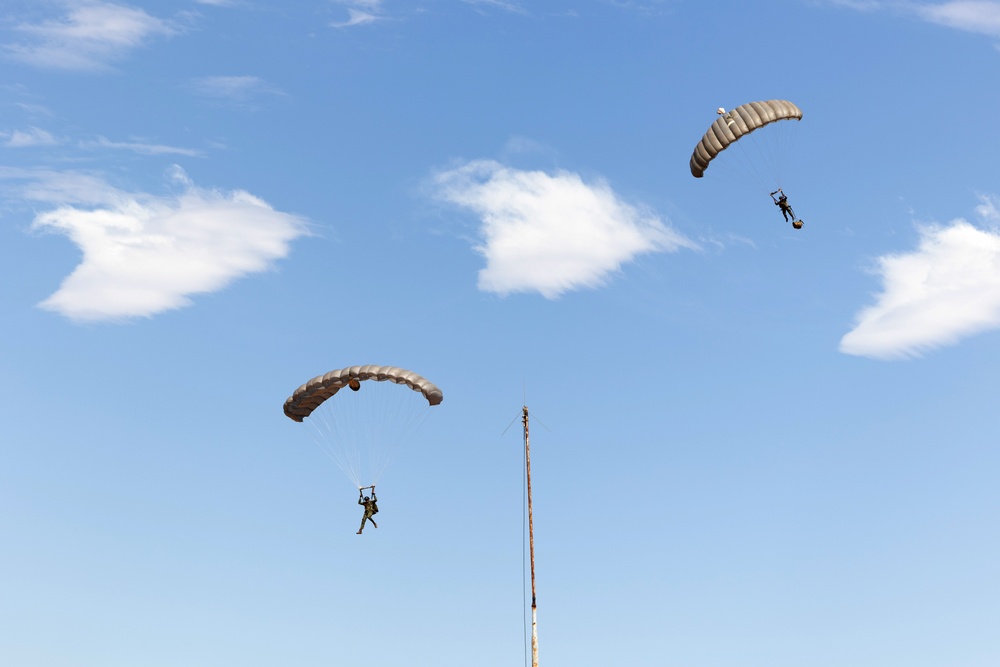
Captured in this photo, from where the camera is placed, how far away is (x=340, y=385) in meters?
81.8

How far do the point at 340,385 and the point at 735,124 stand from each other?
21.2m

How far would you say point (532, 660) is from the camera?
78.6m

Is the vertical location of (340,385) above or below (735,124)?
below

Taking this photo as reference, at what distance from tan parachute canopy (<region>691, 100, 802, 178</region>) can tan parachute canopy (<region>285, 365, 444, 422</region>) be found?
52.9ft

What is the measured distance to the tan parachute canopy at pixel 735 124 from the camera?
8194cm

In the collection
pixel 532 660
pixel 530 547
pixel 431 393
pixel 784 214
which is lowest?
pixel 532 660

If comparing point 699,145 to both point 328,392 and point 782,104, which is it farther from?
point 328,392

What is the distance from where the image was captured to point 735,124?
82125mm

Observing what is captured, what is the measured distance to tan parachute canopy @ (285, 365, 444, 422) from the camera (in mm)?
80000

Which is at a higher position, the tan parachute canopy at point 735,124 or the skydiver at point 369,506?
the tan parachute canopy at point 735,124

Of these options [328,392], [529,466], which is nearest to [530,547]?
[529,466]

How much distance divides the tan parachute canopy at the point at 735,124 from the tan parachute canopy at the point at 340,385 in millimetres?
16115

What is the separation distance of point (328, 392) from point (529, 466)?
969 cm

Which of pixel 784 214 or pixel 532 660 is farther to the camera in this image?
pixel 784 214
